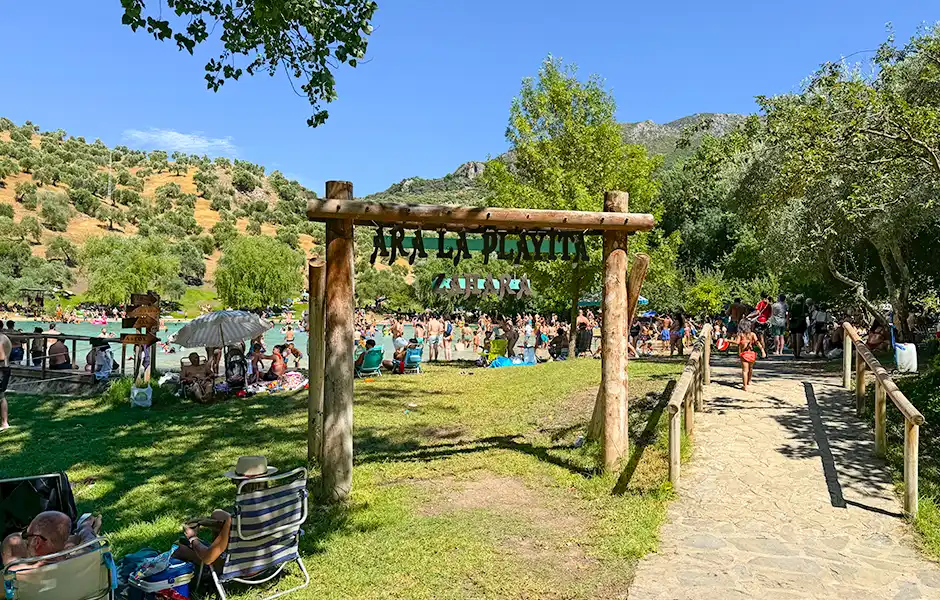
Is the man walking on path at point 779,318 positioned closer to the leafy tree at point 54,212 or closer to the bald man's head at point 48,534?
the bald man's head at point 48,534

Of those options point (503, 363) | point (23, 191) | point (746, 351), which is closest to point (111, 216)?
point (23, 191)

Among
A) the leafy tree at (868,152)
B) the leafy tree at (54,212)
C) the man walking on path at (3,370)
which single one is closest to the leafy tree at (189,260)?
the leafy tree at (54,212)

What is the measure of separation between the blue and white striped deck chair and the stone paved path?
2196 mm

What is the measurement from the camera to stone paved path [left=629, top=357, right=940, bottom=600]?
436 centimetres

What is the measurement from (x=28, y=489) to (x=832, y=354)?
14.7 m

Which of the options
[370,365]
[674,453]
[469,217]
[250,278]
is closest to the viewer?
[674,453]

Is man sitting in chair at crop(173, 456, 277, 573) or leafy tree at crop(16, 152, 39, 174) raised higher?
leafy tree at crop(16, 152, 39, 174)

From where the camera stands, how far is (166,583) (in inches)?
163

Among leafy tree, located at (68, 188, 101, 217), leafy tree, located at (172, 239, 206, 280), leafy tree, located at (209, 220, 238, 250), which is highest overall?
leafy tree, located at (68, 188, 101, 217)

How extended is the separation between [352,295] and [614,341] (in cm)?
259

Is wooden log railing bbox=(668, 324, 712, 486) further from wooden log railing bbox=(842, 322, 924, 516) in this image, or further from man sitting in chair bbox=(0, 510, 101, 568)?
man sitting in chair bbox=(0, 510, 101, 568)

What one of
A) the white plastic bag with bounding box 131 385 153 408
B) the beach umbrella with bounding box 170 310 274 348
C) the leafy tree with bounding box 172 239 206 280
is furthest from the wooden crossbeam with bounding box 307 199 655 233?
the leafy tree with bounding box 172 239 206 280

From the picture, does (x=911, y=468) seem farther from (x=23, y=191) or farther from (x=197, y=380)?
(x=23, y=191)

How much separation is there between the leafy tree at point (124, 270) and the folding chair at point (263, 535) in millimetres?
45027
